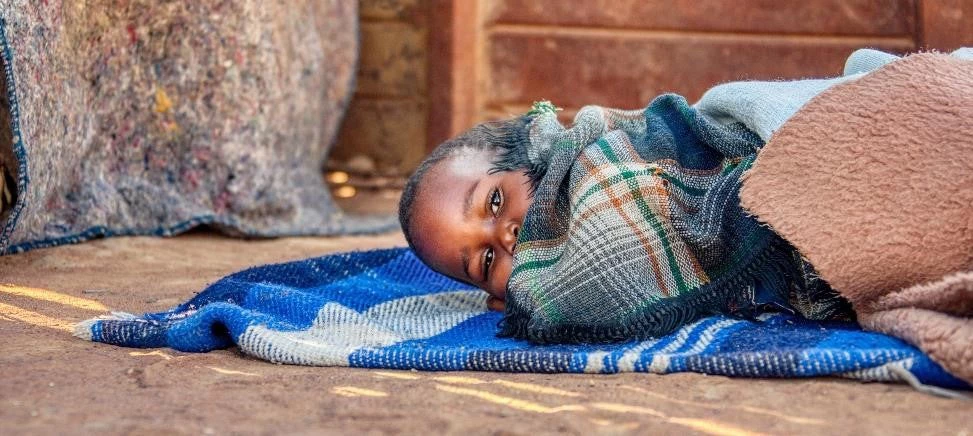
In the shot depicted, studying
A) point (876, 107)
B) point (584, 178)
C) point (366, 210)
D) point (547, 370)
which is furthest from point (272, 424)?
point (366, 210)

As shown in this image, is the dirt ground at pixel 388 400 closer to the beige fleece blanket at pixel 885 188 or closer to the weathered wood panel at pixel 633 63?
the beige fleece blanket at pixel 885 188

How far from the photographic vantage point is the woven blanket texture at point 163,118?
2.64 m

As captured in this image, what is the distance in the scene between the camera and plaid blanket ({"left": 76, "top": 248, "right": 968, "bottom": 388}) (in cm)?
155

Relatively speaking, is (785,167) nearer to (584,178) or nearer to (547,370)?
(584,178)

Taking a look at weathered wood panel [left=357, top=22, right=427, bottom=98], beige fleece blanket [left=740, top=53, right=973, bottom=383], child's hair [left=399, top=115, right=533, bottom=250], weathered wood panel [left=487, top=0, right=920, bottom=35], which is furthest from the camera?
weathered wood panel [left=357, top=22, right=427, bottom=98]

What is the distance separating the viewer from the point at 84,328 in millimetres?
1903

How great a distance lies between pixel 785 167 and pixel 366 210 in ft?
9.78

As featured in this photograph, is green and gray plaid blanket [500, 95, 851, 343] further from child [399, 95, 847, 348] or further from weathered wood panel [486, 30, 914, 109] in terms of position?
weathered wood panel [486, 30, 914, 109]

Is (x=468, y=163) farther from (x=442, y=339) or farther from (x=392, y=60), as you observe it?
(x=392, y=60)

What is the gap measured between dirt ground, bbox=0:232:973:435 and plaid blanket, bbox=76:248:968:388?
3cm

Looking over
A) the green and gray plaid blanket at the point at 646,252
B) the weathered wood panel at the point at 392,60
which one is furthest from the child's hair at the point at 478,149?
the weathered wood panel at the point at 392,60

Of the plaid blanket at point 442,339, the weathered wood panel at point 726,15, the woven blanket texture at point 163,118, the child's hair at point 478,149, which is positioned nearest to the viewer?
the plaid blanket at point 442,339

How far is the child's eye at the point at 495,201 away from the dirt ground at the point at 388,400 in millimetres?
469

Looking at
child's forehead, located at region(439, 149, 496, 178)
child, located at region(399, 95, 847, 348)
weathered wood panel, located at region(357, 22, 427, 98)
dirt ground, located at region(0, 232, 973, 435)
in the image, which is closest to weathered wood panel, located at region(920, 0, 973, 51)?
weathered wood panel, located at region(357, 22, 427, 98)
